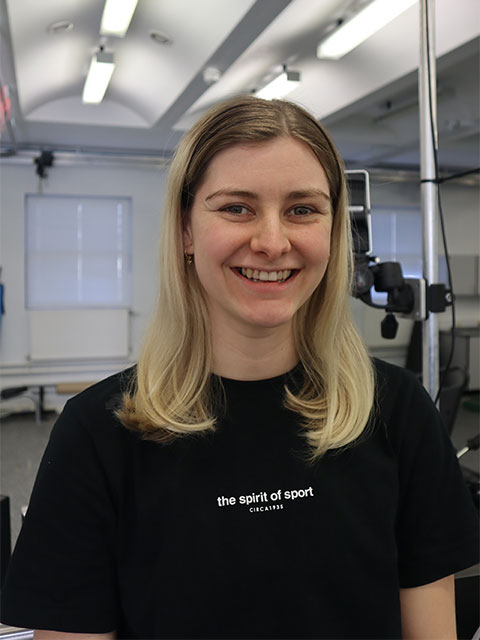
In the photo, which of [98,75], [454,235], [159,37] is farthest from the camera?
[454,235]

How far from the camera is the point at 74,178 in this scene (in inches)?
279

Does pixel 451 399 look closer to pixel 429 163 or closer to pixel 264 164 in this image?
pixel 429 163

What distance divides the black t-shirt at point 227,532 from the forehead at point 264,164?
348 millimetres

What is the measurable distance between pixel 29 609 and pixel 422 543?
0.64 metres

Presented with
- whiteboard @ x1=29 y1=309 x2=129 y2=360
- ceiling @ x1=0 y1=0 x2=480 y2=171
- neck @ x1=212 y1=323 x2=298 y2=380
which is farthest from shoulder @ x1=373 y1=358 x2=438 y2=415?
whiteboard @ x1=29 y1=309 x2=129 y2=360

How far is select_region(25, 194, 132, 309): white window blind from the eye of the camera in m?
7.10

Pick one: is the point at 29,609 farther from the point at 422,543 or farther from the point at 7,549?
the point at 7,549

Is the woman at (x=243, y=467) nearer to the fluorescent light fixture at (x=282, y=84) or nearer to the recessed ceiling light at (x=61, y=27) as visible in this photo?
the recessed ceiling light at (x=61, y=27)

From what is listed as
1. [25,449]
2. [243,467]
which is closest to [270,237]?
[243,467]

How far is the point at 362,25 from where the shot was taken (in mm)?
3488

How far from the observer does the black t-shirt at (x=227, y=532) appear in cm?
92

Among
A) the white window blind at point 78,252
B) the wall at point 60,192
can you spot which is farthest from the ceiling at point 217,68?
the white window blind at point 78,252

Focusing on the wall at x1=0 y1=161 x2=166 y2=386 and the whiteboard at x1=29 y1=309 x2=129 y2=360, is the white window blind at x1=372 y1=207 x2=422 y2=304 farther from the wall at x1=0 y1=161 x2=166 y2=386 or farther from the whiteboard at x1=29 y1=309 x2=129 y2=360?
the whiteboard at x1=29 y1=309 x2=129 y2=360

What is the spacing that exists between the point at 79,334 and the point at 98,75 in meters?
3.49
